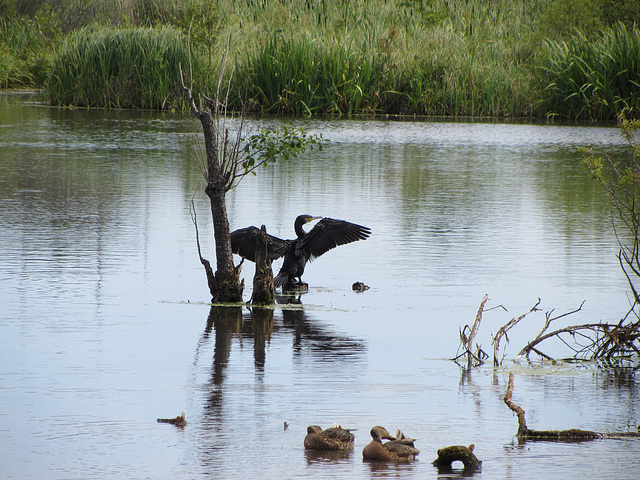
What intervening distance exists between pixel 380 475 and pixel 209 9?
2316 cm

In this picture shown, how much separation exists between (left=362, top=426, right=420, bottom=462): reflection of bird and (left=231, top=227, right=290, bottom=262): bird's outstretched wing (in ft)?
11.0

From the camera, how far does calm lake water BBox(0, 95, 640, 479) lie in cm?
421

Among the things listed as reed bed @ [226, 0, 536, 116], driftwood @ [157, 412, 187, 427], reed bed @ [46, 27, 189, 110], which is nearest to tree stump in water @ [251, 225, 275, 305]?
driftwood @ [157, 412, 187, 427]

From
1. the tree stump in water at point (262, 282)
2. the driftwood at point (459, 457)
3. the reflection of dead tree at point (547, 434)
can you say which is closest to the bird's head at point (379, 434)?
the driftwood at point (459, 457)

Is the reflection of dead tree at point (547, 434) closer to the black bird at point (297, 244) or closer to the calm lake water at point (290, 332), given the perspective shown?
the calm lake water at point (290, 332)

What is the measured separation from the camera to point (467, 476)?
13.0 feet

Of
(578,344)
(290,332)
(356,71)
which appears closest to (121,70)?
(356,71)

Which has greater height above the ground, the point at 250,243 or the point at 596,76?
the point at 596,76

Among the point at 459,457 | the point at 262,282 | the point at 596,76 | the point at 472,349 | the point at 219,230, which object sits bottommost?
the point at 459,457

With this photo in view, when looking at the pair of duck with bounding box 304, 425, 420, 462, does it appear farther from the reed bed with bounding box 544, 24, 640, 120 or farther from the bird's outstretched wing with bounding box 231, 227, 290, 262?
the reed bed with bounding box 544, 24, 640, 120

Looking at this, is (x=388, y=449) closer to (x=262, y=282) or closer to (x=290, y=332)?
(x=290, y=332)

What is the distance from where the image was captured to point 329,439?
4.13 m

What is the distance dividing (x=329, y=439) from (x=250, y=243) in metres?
3.48

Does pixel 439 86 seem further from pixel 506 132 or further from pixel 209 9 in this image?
pixel 209 9
